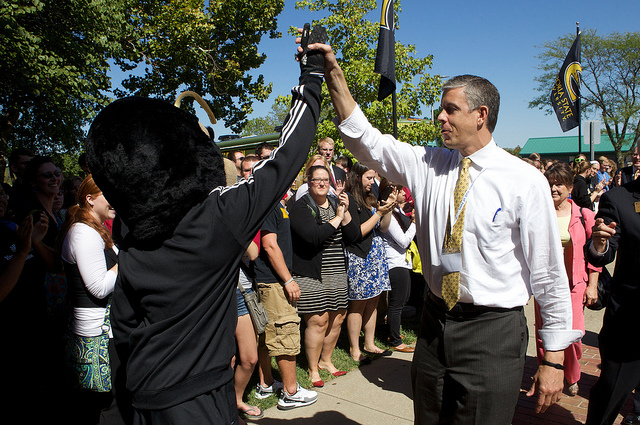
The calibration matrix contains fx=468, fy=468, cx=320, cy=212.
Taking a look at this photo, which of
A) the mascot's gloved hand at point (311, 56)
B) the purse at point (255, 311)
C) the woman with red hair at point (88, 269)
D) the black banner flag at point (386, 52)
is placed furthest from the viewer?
the purse at point (255, 311)

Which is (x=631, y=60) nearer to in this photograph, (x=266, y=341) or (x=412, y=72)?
(x=412, y=72)

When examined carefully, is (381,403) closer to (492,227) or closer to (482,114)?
(492,227)

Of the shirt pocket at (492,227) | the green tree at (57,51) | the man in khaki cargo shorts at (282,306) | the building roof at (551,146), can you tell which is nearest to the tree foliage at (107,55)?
the green tree at (57,51)

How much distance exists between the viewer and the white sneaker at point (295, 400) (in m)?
4.15

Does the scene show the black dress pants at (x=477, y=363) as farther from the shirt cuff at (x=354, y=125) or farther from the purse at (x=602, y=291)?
the purse at (x=602, y=291)

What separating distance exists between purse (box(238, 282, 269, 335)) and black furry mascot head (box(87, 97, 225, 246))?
2.18m

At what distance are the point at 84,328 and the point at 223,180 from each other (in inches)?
83.2

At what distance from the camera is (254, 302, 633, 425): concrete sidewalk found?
3955 mm

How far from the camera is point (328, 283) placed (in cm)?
466

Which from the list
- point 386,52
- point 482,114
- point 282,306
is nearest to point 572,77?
point 386,52

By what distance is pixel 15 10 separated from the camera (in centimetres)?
914

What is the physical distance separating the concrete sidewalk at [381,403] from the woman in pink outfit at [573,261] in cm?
36

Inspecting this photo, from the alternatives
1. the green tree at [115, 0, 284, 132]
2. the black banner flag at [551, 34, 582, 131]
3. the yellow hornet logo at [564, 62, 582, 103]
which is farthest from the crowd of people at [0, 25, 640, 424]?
the green tree at [115, 0, 284, 132]

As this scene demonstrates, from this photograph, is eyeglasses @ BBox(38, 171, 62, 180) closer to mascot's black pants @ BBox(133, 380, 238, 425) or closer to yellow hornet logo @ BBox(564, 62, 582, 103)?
mascot's black pants @ BBox(133, 380, 238, 425)
